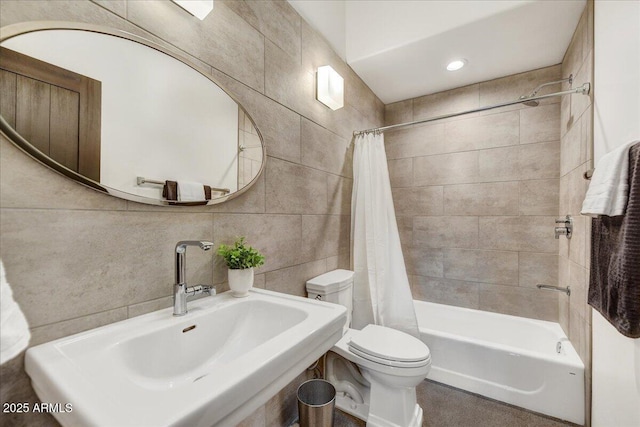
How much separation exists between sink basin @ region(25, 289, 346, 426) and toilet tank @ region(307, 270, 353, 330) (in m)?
0.56

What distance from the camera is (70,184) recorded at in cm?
81

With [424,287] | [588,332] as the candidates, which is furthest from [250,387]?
[424,287]

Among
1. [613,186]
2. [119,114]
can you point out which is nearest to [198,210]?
[119,114]

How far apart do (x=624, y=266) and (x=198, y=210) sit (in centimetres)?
155

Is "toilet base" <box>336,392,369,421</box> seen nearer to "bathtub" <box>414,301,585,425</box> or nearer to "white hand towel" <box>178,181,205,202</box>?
"bathtub" <box>414,301,585,425</box>

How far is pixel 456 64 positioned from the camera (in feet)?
7.32

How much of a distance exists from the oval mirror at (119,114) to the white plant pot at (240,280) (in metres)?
0.33

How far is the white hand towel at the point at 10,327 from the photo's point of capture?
0.64 m

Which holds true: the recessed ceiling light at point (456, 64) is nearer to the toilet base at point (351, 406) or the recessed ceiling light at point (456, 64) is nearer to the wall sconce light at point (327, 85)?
the wall sconce light at point (327, 85)

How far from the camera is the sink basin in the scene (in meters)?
0.49

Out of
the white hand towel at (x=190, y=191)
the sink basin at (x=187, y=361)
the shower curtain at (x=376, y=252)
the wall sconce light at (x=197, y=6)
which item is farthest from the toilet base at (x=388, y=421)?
the wall sconce light at (x=197, y=6)

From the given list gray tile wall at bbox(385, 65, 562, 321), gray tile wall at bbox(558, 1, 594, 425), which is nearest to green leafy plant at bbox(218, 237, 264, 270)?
gray tile wall at bbox(558, 1, 594, 425)

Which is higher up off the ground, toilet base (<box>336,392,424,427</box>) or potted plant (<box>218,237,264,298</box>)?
potted plant (<box>218,237,264,298</box>)

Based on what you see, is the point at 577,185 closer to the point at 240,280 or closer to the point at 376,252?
the point at 376,252
